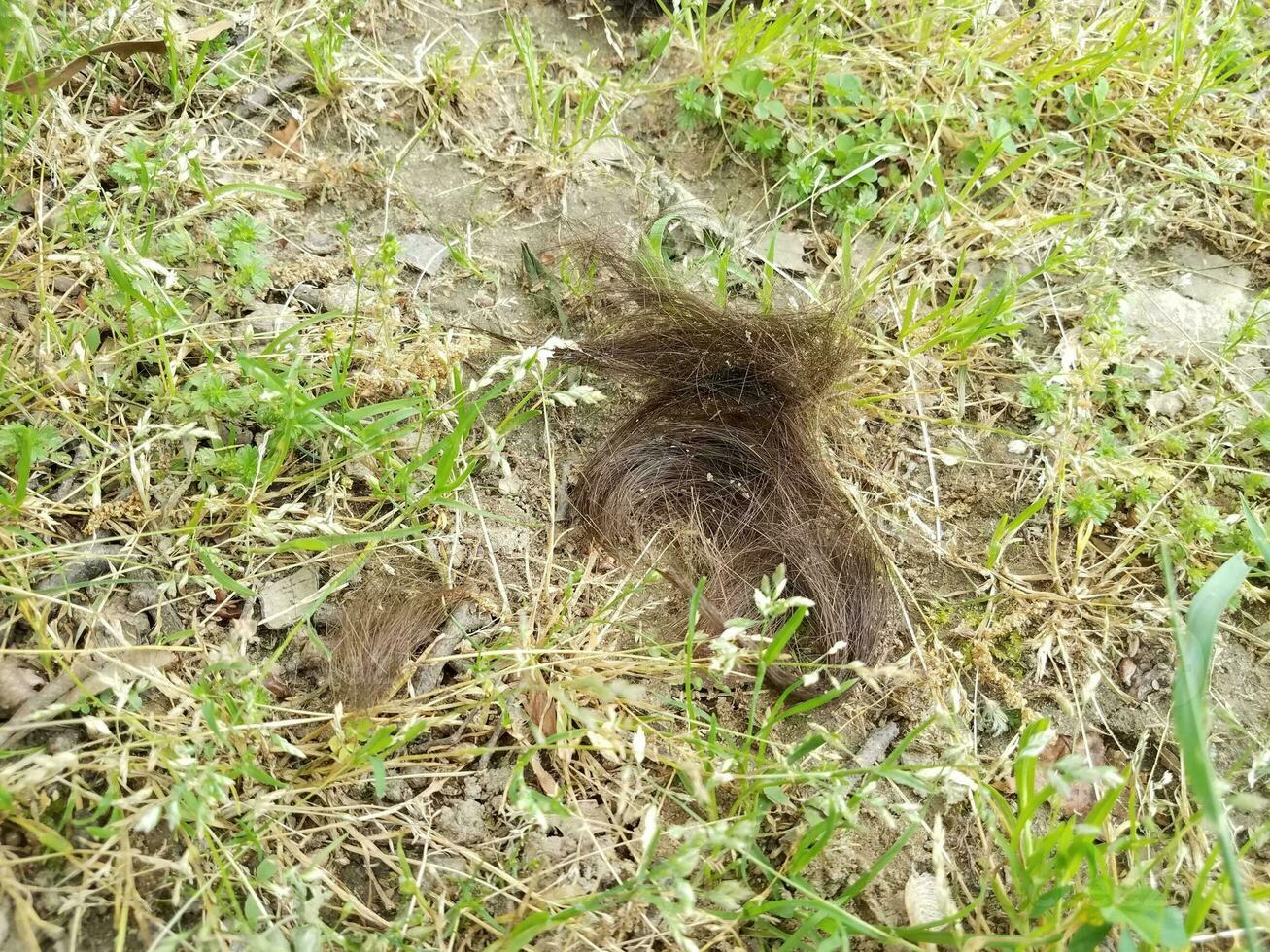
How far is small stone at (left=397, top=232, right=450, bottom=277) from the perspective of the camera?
245 centimetres

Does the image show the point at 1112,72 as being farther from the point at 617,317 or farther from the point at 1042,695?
the point at 1042,695

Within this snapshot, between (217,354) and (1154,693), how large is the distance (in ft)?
8.40

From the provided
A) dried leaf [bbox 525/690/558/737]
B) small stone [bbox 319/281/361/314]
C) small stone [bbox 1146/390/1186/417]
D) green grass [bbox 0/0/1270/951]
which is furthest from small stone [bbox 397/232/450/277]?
small stone [bbox 1146/390/1186/417]

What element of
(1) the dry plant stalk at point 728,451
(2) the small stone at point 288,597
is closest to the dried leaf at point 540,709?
(1) the dry plant stalk at point 728,451

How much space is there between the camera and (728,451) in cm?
240

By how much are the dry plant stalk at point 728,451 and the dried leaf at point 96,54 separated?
1333 mm

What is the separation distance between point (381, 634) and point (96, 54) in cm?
190

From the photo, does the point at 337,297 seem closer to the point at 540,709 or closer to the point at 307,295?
the point at 307,295

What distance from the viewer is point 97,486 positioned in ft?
6.38

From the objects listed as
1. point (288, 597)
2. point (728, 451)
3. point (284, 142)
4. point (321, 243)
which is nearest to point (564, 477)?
point (728, 451)

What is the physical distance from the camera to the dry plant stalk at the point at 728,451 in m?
2.20

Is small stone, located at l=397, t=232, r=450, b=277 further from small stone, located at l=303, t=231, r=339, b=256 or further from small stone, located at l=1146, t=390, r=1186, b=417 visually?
small stone, located at l=1146, t=390, r=1186, b=417

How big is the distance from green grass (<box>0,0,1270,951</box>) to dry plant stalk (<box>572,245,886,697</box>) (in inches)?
4.4

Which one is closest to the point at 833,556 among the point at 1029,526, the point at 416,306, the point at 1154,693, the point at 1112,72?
the point at 1029,526
